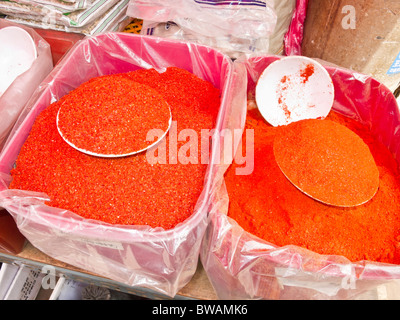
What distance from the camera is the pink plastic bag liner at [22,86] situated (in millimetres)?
771

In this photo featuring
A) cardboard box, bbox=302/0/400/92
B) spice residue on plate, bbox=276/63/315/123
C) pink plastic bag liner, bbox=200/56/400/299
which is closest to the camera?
pink plastic bag liner, bbox=200/56/400/299

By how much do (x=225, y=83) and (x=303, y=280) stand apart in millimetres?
528

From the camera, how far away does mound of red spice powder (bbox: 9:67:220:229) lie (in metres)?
0.64

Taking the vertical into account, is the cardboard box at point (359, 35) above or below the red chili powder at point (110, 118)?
above

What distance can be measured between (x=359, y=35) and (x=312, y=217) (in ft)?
1.71

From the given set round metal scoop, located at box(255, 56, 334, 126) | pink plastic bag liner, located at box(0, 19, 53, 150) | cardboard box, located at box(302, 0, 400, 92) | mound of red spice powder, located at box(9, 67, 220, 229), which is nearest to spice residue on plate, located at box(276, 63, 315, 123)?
round metal scoop, located at box(255, 56, 334, 126)

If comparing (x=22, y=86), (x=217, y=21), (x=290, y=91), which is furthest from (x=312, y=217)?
(x=22, y=86)

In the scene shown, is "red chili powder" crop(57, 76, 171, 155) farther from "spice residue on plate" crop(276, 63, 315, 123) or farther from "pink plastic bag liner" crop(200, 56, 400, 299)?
"spice residue on plate" crop(276, 63, 315, 123)

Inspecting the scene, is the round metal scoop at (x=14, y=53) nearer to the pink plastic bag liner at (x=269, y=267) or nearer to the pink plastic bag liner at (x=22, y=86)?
the pink plastic bag liner at (x=22, y=86)

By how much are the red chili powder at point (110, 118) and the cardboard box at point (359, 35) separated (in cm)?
56

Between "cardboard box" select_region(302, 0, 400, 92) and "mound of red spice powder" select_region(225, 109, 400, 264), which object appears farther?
"cardboard box" select_region(302, 0, 400, 92)

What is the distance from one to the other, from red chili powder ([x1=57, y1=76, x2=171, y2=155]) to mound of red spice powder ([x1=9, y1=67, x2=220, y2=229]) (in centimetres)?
4

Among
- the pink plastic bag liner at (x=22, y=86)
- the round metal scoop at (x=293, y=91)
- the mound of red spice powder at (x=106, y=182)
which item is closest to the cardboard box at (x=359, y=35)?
the round metal scoop at (x=293, y=91)
